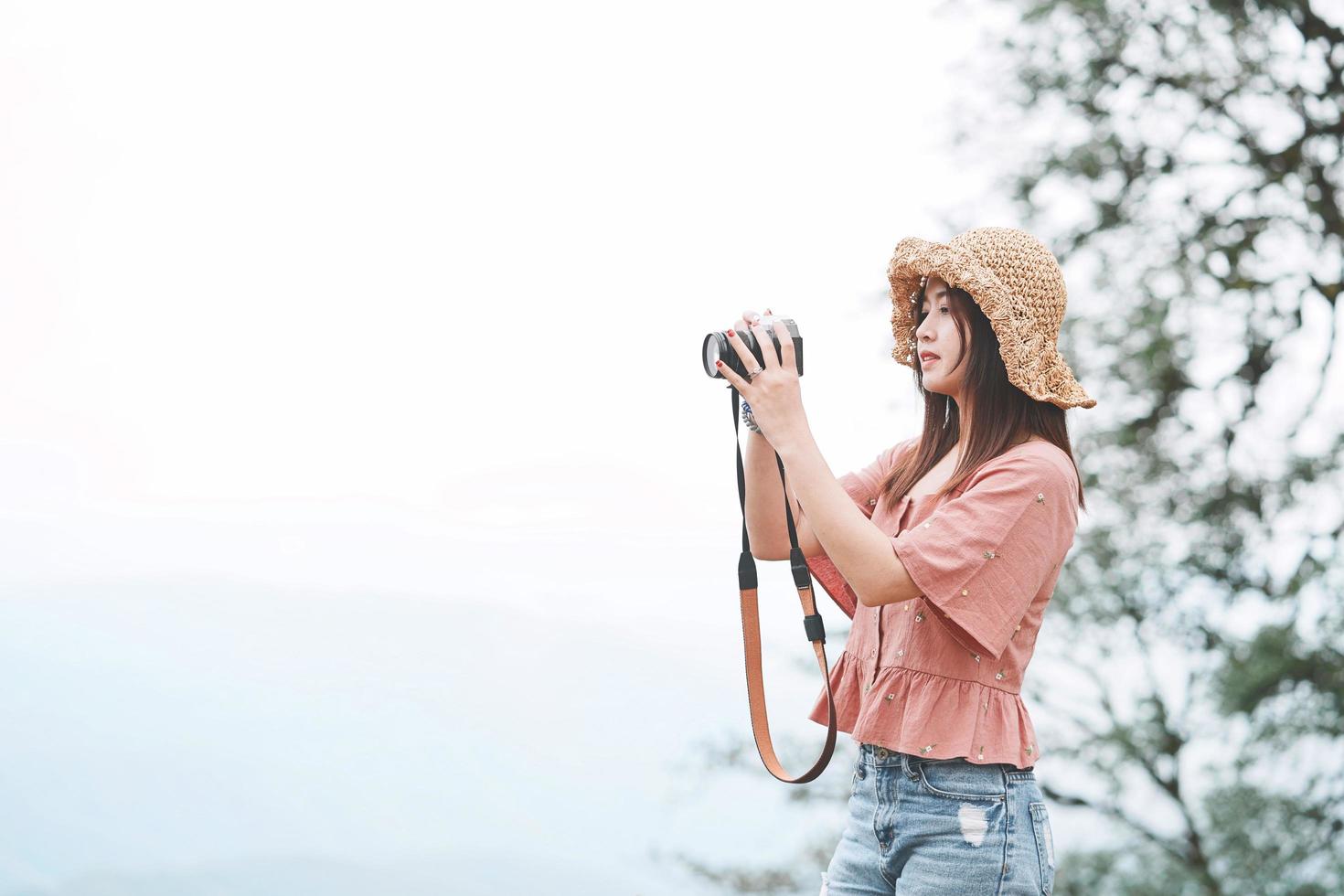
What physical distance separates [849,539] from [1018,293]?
0.31 meters

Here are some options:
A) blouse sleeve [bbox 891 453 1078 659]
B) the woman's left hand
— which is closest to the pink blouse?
blouse sleeve [bbox 891 453 1078 659]

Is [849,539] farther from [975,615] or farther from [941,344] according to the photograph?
[941,344]

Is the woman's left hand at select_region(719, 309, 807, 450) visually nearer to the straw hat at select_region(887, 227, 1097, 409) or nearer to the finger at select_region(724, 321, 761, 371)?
the finger at select_region(724, 321, 761, 371)

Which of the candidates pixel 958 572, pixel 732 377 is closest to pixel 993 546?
pixel 958 572

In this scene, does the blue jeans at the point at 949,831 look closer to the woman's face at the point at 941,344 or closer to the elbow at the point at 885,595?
the elbow at the point at 885,595

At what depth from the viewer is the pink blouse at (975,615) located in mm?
1171

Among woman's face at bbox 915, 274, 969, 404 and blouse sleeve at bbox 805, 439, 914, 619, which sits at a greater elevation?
woman's face at bbox 915, 274, 969, 404

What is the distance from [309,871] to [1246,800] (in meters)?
2.75

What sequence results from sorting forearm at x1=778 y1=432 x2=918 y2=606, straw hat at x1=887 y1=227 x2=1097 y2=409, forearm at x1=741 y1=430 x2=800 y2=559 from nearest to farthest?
forearm at x1=778 y1=432 x2=918 y2=606
straw hat at x1=887 y1=227 x2=1097 y2=409
forearm at x1=741 y1=430 x2=800 y2=559

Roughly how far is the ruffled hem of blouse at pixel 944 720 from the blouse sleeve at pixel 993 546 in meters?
0.05

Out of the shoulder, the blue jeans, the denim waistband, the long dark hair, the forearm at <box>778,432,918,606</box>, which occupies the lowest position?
the blue jeans

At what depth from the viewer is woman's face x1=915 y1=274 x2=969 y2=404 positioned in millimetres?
1299

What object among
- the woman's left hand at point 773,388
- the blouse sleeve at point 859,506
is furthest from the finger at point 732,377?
the blouse sleeve at point 859,506

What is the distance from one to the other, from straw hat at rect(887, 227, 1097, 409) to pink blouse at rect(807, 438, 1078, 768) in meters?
0.06
